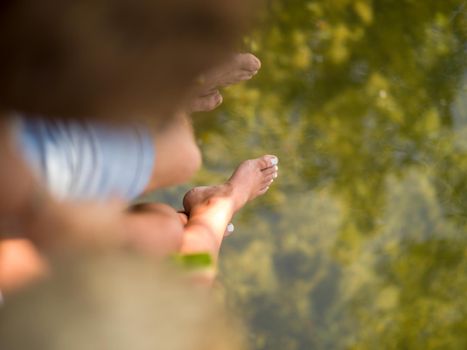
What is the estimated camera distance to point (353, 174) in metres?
1.88

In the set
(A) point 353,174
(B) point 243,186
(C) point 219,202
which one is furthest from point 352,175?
(C) point 219,202

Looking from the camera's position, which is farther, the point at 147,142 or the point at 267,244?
the point at 267,244

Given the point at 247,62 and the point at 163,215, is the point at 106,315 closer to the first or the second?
the point at 163,215

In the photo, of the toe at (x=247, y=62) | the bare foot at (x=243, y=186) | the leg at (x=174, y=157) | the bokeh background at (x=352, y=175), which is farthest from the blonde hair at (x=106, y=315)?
the bokeh background at (x=352, y=175)

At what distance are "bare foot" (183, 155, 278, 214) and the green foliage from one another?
0.53 ft

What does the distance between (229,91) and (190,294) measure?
126 centimetres

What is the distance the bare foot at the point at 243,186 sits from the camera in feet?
4.96

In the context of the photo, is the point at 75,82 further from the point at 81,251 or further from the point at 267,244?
the point at 267,244

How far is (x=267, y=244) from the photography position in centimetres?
182

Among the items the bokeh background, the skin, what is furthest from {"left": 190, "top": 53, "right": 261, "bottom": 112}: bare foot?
the bokeh background

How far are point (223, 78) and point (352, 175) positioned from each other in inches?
22.4

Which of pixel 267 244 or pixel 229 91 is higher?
pixel 229 91

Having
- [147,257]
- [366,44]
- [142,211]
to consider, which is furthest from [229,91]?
[147,257]

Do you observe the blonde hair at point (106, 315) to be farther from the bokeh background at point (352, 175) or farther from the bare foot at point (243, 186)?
the bokeh background at point (352, 175)
